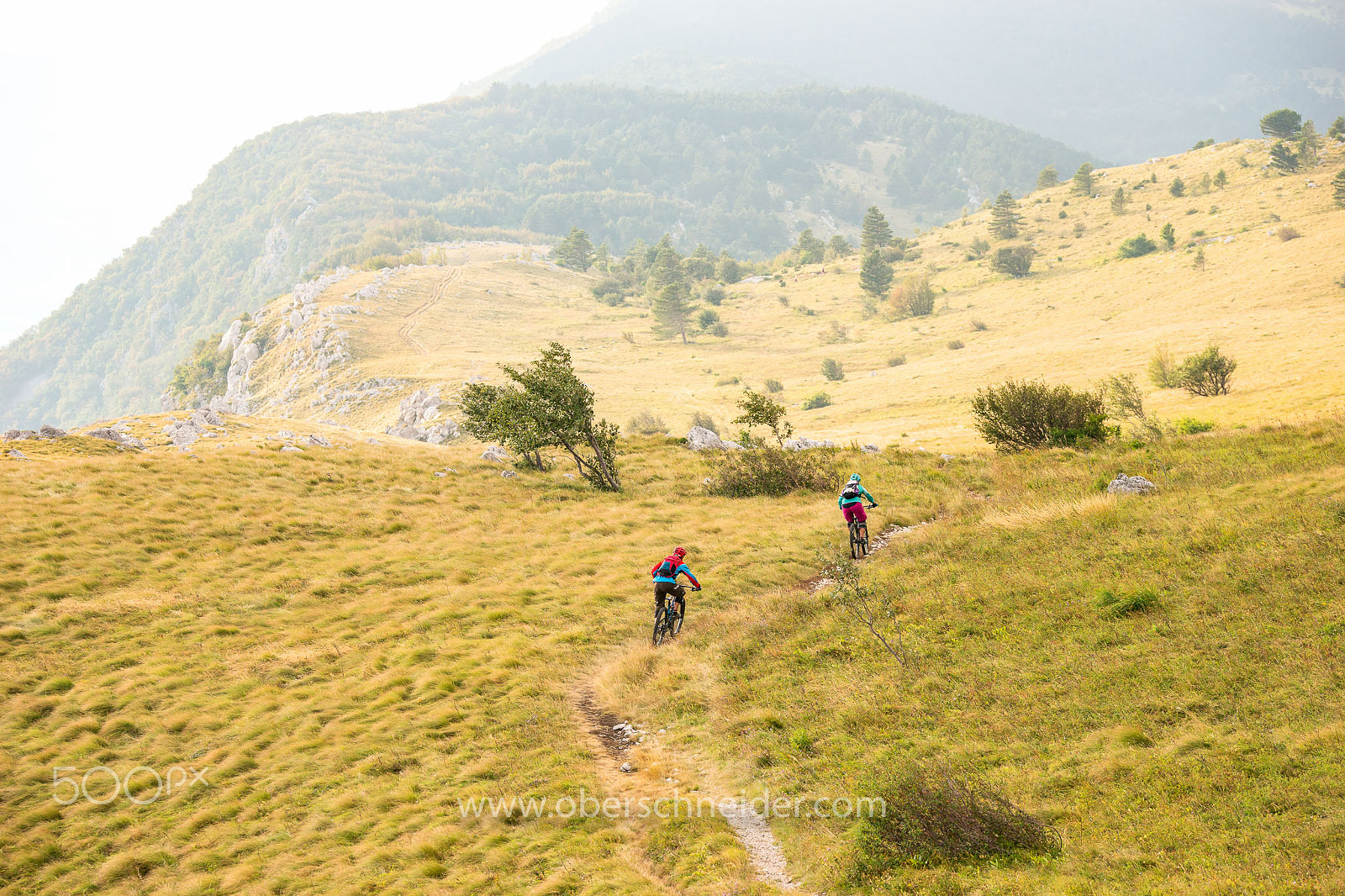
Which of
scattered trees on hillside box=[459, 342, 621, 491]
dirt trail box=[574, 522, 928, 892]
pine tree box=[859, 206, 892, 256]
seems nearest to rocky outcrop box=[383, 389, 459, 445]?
scattered trees on hillside box=[459, 342, 621, 491]

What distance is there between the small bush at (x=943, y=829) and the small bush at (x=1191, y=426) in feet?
74.3

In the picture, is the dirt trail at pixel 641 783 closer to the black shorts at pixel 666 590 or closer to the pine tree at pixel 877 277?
the black shorts at pixel 666 590

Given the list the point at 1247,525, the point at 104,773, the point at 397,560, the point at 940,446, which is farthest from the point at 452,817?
the point at 940,446

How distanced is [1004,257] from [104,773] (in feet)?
371

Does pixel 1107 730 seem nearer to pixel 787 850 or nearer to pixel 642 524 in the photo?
pixel 787 850

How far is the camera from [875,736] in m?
9.62

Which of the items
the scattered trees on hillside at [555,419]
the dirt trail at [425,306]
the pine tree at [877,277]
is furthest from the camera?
the pine tree at [877,277]

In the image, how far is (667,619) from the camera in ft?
47.8

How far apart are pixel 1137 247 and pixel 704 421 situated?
71349 mm

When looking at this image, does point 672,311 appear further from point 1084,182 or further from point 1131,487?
point 1131,487

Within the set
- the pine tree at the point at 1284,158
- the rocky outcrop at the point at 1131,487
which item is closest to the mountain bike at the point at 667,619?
the rocky outcrop at the point at 1131,487

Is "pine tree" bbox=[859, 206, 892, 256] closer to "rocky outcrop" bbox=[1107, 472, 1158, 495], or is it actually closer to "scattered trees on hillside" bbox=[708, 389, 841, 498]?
"scattered trees on hillside" bbox=[708, 389, 841, 498]

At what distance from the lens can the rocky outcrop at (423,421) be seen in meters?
60.0

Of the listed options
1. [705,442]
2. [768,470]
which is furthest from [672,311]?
[768,470]
